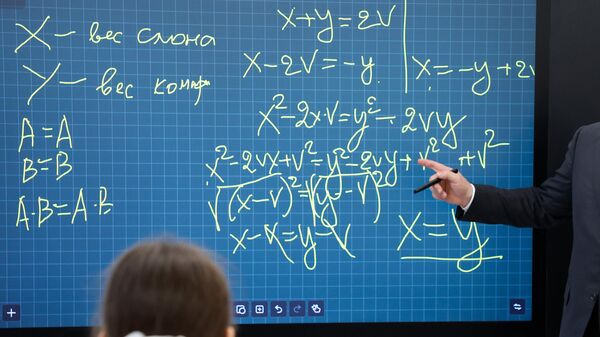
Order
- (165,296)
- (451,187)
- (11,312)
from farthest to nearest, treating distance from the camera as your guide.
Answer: (11,312)
(451,187)
(165,296)

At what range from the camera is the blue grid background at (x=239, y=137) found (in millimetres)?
1950

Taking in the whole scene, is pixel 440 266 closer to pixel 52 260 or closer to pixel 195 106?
pixel 195 106

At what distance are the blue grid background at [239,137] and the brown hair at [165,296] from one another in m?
0.98

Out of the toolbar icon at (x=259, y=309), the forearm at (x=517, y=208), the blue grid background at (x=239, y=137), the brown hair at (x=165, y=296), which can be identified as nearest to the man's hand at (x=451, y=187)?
the forearm at (x=517, y=208)

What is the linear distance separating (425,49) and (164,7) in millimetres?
851

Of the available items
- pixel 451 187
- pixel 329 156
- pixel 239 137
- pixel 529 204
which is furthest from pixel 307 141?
pixel 529 204

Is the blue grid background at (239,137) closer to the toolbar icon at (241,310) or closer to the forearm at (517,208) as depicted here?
the toolbar icon at (241,310)

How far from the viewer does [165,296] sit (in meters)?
0.96

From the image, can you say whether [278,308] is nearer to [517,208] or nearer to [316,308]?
[316,308]

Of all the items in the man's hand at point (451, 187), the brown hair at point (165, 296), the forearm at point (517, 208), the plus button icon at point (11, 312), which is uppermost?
the man's hand at point (451, 187)

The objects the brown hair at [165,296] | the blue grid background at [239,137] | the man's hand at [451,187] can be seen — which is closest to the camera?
the brown hair at [165,296]

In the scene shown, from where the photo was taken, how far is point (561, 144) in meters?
2.02

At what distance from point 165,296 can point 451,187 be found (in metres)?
1.09

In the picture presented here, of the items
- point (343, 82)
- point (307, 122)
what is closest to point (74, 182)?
point (307, 122)
